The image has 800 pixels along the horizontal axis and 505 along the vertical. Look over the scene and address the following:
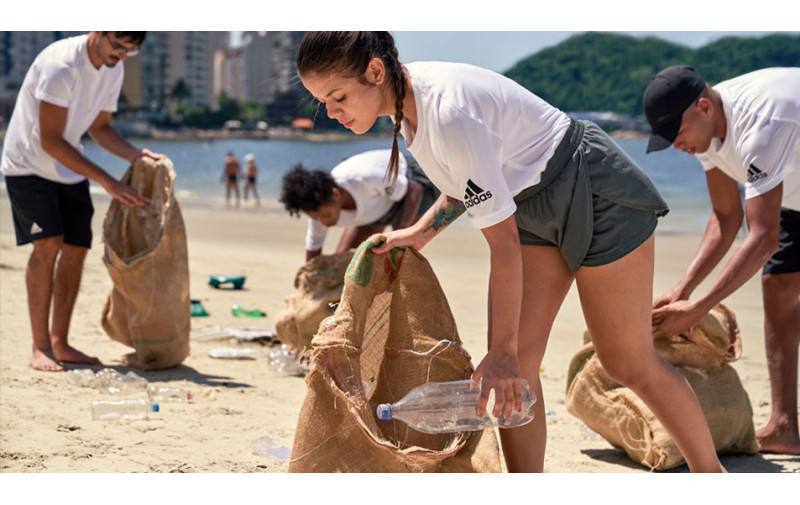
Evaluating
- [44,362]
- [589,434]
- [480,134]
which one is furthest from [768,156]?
[44,362]

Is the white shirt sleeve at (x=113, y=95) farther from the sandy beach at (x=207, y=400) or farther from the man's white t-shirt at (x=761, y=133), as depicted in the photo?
the man's white t-shirt at (x=761, y=133)

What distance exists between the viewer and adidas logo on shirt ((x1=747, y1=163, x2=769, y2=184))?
347 centimetres

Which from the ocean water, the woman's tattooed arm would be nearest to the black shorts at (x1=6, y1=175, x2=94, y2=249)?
the ocean water

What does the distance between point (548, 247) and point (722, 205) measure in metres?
1.44

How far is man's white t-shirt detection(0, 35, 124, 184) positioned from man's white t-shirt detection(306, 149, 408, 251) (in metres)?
1.39

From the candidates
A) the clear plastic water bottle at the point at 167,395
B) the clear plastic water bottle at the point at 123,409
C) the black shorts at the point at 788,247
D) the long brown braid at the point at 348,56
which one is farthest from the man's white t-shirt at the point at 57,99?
the black shorts at the point at 788,247

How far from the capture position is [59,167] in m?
4.92

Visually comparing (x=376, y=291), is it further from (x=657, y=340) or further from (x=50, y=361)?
(x=50, y=361)

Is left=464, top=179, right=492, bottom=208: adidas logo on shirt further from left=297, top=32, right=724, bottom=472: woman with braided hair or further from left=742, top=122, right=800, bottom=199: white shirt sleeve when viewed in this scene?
left=742, top=122, right=800, bottom=199: white shirt sleeve

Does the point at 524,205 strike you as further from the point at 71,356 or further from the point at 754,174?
the point at 71,356

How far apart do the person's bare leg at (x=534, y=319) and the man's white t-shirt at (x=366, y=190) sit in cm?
254

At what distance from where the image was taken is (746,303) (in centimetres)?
858

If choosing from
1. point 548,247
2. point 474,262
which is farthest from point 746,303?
point 548,247

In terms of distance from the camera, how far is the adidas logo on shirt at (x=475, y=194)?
2340mm
